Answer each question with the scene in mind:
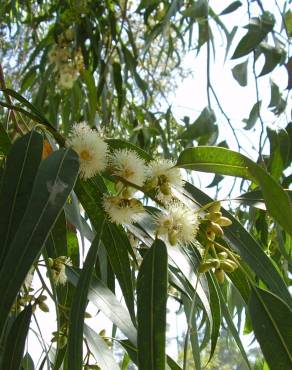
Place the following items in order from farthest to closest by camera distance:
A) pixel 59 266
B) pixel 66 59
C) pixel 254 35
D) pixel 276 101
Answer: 1. pixel 66 59
2. pixel 276 101
3. pixel 254 35
4. pixel 59 266

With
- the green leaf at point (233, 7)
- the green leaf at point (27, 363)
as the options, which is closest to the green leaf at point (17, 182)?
the green leaf at point (27, 363)

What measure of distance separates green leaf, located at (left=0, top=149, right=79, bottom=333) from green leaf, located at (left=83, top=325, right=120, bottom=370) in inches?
12.5

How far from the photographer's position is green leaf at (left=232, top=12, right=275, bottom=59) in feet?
5.66

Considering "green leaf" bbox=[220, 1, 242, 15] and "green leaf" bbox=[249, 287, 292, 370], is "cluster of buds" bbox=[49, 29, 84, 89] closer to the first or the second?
"green leaf" bbox=[220, 1, 242, 15]

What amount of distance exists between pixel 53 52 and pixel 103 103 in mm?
248

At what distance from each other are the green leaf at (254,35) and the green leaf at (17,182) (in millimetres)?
1012

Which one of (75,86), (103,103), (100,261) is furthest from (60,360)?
(75,86)

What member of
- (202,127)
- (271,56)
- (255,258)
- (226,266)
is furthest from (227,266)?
(271,56)

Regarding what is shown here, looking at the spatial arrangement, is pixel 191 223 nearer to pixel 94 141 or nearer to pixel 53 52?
pixel 94 141

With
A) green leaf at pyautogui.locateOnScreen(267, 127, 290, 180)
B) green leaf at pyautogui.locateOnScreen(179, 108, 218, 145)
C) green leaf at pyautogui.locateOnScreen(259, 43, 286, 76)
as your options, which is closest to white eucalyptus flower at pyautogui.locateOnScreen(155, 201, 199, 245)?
green leaf at pyautogui.locateOnScreen(267, 127, 290, 180)

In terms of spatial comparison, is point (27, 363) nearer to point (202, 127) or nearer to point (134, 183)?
point (134, 183)

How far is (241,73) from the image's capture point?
1.91 metres

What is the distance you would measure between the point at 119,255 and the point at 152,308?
217 millimetres

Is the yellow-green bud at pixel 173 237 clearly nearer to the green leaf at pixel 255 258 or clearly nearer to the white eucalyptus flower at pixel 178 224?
the white eucalyptus flower at pixel 178 224
